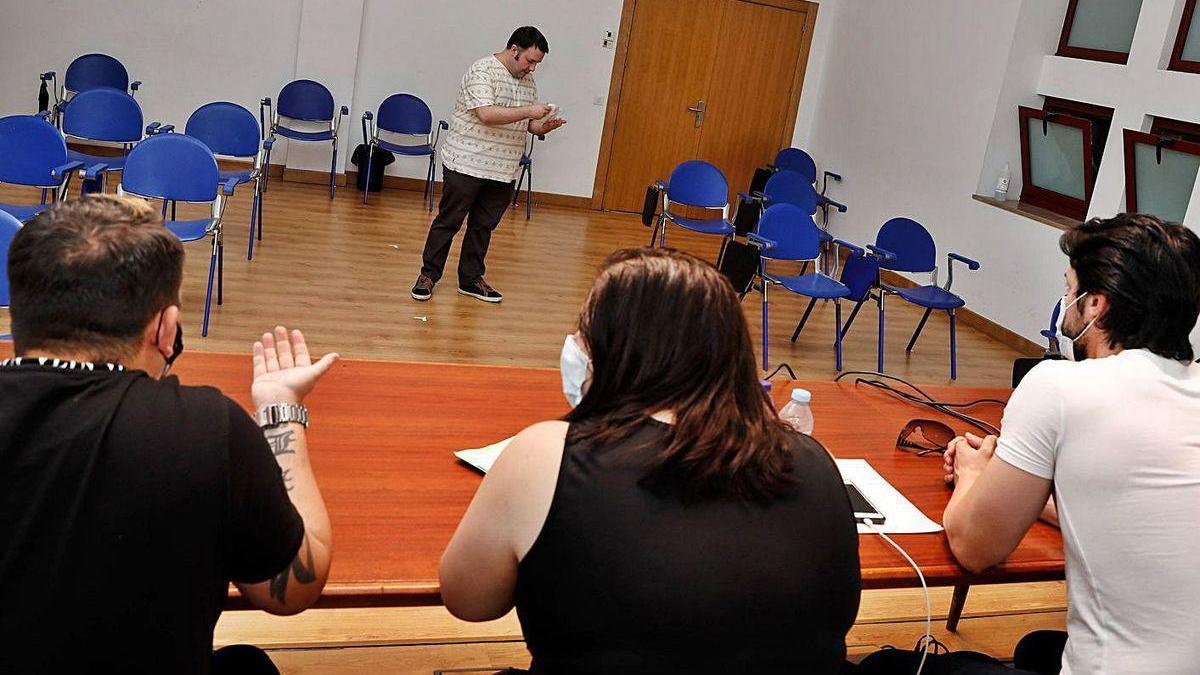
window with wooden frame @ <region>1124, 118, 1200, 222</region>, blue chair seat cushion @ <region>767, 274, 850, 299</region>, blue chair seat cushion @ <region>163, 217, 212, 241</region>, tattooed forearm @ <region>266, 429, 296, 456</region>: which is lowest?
blue chair seat cushion @ <region>163, 217, 212, 241</region>

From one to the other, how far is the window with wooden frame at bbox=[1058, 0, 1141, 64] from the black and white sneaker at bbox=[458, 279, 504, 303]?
407cm

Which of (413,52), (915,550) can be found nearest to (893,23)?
(413,52)

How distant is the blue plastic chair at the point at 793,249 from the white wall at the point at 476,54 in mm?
3570

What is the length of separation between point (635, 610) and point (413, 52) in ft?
26.3

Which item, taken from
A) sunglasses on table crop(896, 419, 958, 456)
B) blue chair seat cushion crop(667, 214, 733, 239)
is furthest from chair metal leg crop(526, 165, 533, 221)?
sunglasses on table crop(896, 419, 958, 456)

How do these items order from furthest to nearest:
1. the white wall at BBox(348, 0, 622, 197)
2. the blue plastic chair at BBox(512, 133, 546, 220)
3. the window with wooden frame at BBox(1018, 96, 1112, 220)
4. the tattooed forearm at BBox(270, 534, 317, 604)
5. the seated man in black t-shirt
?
the blue plastic chair at BBox(512, 133, 546, 220)
the white wall at BBox(348, 0, 622, 197)
the window with wooden frame at BBox(1018, 96, 1112, 220)
the tattooed forearm at BBox(270, 534, 317, 604)
the seated man in black t-shirt

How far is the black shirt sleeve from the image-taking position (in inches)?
49.1

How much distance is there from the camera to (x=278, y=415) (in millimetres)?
1572

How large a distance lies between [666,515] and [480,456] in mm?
801

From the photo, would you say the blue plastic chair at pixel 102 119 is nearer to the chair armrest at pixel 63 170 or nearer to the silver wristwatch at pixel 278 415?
the chair armrest at pixel 63 170

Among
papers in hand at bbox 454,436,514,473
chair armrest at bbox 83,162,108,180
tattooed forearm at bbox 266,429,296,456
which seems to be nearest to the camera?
tattooed forearm at bbox 266,429,296,456

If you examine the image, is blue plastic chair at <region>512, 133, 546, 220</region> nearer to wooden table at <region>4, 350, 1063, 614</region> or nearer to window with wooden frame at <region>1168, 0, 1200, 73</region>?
window with wooden frame at <region>1168, 0, 1200, 73</region>

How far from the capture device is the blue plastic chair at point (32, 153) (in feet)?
16.6

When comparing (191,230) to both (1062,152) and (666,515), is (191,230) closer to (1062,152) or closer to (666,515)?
(666,515)
